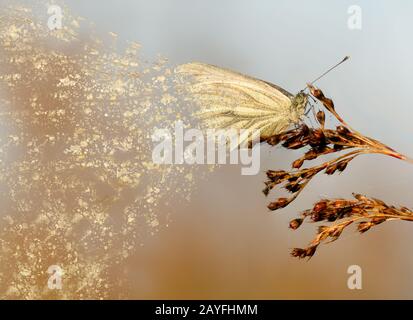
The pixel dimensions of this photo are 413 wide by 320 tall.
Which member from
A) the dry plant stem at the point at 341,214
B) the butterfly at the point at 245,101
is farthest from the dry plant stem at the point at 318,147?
the butterfly at the point at 245,101

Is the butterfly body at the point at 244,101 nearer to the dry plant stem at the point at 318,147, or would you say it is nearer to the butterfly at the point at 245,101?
the butterfly at the point at 245,101

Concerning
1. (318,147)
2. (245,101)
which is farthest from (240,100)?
(318,147)

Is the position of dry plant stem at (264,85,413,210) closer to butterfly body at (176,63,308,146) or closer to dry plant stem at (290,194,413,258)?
dry plant stem at (290,194,413,258)

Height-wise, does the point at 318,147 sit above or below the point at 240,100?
below

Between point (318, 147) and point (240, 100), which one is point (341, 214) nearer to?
point (318, 147)

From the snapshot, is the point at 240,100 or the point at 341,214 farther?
the point at 240,100

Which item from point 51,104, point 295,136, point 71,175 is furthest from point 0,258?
point 295,136

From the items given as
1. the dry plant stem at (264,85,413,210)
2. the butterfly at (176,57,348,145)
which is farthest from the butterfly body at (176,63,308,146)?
the dry plant stem at (264,85,413,210)

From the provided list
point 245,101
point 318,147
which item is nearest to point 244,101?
point 245,101
